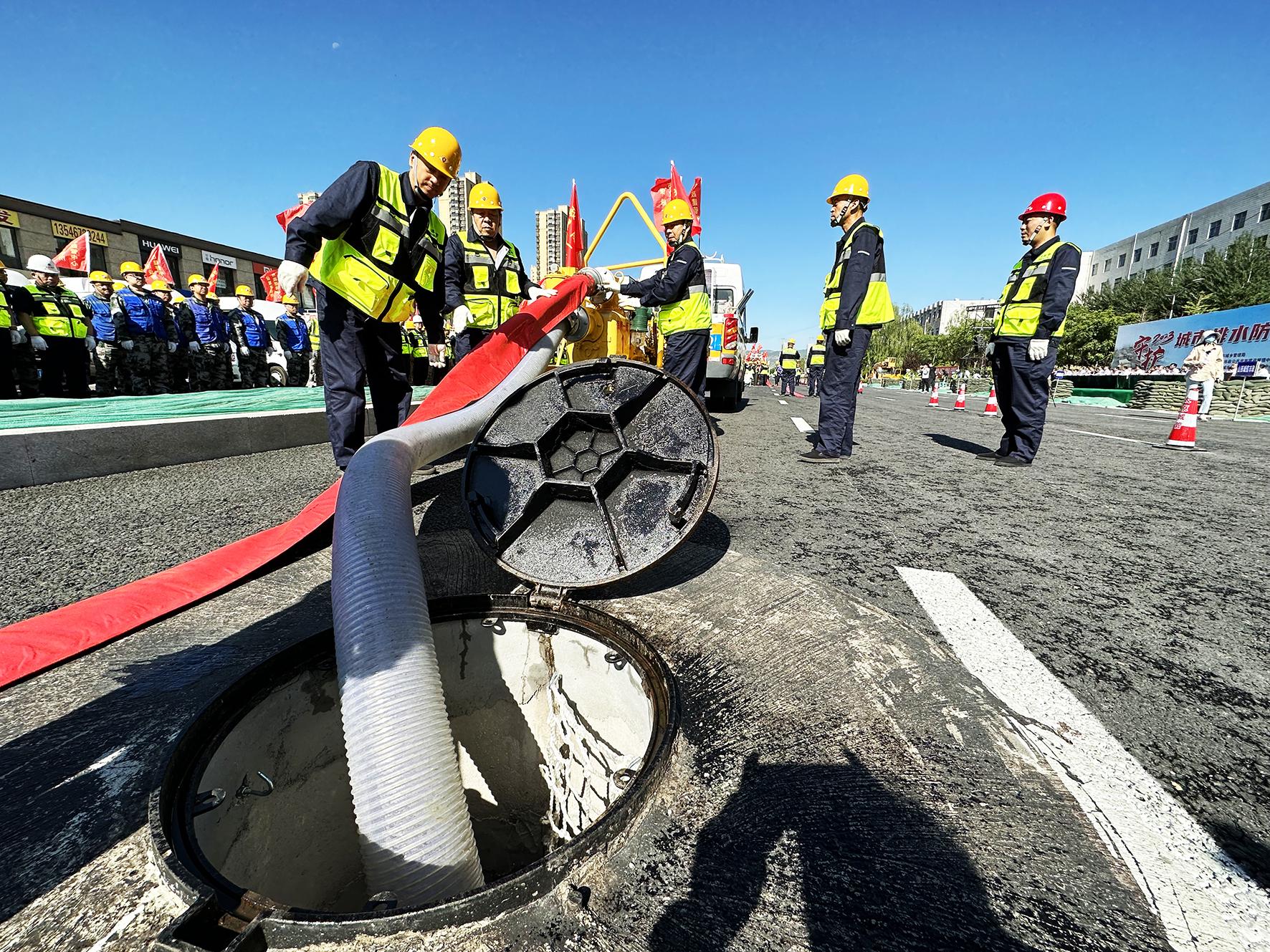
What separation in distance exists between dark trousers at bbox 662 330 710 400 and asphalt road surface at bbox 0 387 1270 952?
120 inches

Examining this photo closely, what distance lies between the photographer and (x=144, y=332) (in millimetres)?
9750

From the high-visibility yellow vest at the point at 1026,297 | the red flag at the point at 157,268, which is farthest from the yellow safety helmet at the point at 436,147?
the red flag at the point at 157,268

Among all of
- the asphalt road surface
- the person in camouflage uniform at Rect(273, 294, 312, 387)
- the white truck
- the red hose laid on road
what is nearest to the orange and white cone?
the asphalt road surface

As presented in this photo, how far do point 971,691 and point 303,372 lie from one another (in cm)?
1642

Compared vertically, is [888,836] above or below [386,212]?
below

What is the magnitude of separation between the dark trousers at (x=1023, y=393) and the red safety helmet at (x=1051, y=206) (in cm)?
122

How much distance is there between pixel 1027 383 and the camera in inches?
199

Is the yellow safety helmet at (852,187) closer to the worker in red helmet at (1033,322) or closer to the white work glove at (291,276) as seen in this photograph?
the worker in red helmet at (1033,322)

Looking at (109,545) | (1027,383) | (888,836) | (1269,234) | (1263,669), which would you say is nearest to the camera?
(888,836)

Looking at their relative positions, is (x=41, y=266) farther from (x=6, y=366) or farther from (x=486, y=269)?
(x=486, y=269)

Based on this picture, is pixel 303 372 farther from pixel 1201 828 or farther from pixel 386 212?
pixel 1201 828

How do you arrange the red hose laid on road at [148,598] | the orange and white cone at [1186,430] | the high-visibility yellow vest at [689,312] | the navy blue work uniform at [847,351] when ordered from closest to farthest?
the red hose laid on road at [148,598] → the navy blue work uniform at [847,351] → the high-visibility yellow vest at [689,312] → the orange and white cone at [1186,430]

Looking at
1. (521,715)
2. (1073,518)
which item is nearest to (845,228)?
(1073,518)

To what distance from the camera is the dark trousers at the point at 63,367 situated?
827 cm
